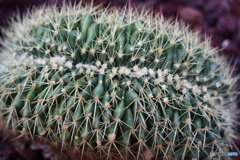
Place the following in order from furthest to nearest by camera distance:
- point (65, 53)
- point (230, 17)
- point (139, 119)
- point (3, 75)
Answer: point (230, 17) → point (3, 75) → point (65, 53) → point (139, 119)

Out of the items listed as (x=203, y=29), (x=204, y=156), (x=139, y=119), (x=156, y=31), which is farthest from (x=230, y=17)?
(x=139, y=119)

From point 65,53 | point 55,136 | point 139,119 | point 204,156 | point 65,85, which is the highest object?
point 65,53

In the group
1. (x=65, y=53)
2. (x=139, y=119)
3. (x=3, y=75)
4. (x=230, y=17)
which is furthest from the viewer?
(x=230, y=17)

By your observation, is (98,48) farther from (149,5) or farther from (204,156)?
(149,5)

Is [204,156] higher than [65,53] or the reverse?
the reverse

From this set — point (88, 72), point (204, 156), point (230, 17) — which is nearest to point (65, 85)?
point (88, 72)

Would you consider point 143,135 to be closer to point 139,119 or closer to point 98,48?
point 139,119

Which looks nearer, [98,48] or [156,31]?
[98,48]
